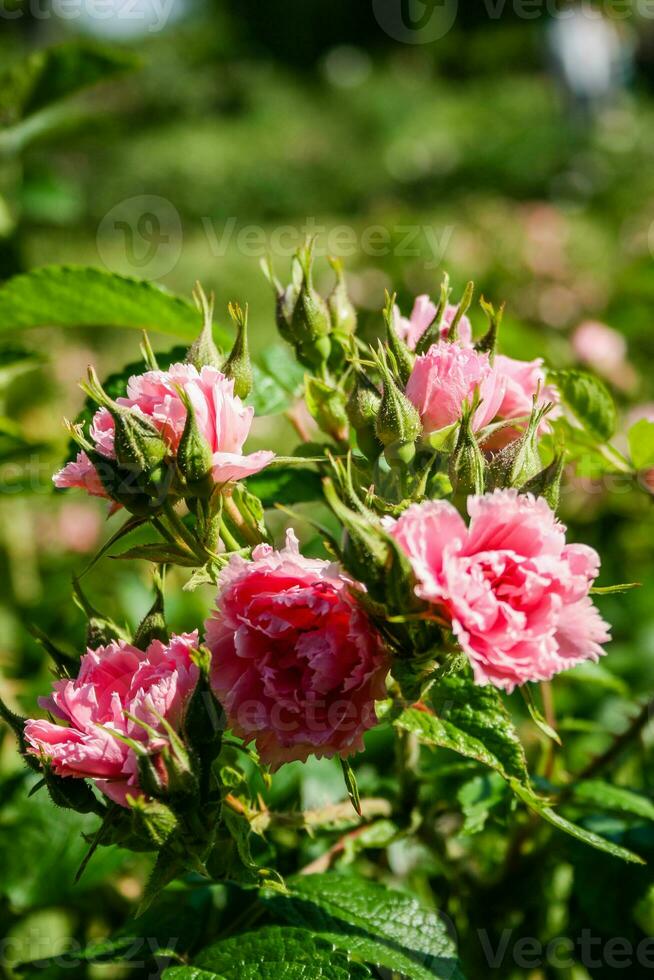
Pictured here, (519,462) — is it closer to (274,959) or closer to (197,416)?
(197,416)

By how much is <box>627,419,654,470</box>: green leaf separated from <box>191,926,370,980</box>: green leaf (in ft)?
1.60

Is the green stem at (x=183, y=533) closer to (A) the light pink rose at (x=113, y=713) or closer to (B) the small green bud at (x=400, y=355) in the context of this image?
(A) the light pink rose at (x=113, y=713)

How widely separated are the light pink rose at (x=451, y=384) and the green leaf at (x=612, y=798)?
35cm

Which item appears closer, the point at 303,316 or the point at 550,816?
the point at 550,816

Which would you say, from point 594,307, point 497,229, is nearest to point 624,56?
point 497,229

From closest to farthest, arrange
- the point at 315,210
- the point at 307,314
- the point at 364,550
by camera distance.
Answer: the point at 364,550 → the point at 307,314 → the point at 315,210

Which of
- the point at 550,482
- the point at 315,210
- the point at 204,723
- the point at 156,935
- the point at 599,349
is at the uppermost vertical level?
the point at 550,482

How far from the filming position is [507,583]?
20.4 inches

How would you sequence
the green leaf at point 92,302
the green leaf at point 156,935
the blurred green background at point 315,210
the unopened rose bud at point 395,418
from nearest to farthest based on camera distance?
1. the unopened rose bud at point 395,418
2. the green leaf at point 156,935
3. the green leaf at point 92,302
4. the blurred green background at point 315,210

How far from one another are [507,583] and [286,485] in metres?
0.29

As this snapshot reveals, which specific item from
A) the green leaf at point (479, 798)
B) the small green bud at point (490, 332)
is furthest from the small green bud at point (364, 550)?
the green leaf at point (479, 798)

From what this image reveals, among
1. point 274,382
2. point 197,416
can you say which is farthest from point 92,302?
point 197,416

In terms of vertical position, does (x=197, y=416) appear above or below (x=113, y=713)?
above

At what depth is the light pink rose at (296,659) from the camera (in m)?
0.51
